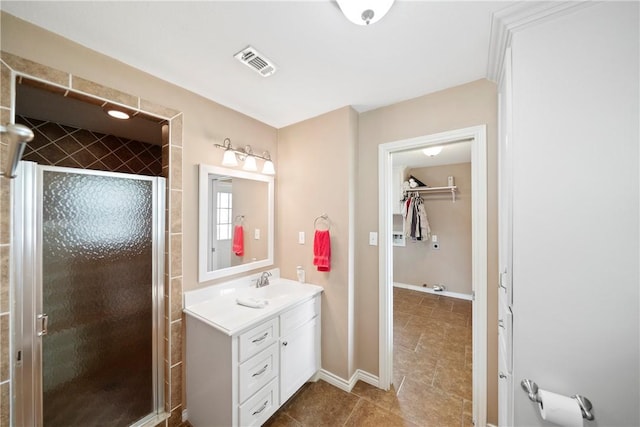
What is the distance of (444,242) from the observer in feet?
13.5

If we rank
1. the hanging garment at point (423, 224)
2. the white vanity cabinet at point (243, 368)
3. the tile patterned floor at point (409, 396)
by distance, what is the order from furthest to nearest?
the hanging garment at point (423, 224), the tile patterned floor at point (409, 396), the white vanity cabinet at point (243, 368)

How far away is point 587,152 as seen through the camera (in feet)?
2.69

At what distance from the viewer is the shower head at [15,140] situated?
0.56m

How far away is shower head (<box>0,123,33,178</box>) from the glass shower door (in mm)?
887

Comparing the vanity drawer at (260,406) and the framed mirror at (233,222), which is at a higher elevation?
the framed mirror at (233,222)

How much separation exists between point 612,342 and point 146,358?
2457 mm

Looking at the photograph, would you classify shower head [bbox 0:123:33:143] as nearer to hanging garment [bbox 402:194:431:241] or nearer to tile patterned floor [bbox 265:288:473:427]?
tile patterned floor [bbox 265:288:473:427]

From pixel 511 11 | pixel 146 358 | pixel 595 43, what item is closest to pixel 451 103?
pixel 511 11

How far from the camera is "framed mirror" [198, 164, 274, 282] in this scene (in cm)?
175

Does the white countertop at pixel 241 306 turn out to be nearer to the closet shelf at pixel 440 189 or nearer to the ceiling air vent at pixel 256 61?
the ceiling air vent at pixel 256 61

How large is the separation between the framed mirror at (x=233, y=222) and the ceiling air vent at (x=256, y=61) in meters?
0.80

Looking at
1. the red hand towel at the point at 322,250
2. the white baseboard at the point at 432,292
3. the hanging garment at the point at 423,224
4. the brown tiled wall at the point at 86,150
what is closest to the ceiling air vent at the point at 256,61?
the red hand towel at the point at 322,250

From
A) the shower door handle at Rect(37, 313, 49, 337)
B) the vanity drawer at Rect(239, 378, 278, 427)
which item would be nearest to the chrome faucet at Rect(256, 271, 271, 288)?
the vanity drawer at Rect(239, 378, 278, 427)

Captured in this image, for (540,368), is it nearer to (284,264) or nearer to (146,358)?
(284,264)
